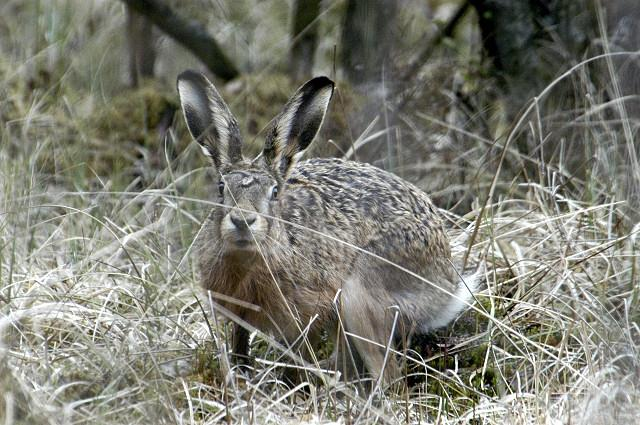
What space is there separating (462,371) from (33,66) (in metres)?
4.55

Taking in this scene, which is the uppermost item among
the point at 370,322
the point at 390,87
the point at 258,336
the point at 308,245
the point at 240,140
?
the point at 240,140

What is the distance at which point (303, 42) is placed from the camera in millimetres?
8008

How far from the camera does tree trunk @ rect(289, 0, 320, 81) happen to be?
309 inches

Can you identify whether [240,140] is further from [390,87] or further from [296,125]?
[390,87]

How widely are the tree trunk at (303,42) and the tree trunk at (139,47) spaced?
1154mm

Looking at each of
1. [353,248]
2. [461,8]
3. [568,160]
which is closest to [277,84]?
[461,8]

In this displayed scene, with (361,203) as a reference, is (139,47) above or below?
above

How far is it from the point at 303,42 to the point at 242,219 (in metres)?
3.83

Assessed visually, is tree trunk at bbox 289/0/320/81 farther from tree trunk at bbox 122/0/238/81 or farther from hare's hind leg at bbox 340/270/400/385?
hare's hind leg at bbox 340/270/400/385

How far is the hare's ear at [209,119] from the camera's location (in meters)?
4.82

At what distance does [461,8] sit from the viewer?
764 centimetres

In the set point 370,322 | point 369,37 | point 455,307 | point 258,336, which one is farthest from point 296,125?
point 369,37

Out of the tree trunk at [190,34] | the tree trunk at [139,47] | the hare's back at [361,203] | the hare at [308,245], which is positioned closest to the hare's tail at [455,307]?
the hare at [308,245]

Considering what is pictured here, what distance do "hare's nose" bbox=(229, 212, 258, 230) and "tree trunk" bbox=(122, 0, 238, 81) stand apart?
3645mm
